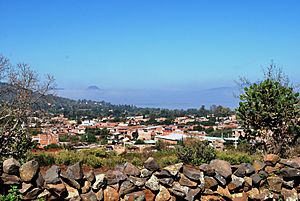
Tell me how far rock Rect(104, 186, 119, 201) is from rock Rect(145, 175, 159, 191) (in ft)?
1.99

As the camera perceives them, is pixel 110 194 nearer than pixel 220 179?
Yes

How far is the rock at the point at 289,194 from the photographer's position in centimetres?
782

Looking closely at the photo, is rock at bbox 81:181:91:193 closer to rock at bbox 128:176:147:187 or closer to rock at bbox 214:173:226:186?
rock at bbox 128:176:147:187

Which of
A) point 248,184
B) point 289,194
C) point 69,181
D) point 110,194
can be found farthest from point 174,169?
point 289,194

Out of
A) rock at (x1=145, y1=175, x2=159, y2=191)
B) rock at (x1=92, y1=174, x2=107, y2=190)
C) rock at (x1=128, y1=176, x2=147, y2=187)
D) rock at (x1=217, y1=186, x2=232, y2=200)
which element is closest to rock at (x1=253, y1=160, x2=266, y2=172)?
rock at (x1=217, y1=186, x2=232, y2=200)

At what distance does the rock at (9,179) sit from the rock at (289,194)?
5393mm

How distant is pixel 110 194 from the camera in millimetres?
6766

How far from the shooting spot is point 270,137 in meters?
10.4

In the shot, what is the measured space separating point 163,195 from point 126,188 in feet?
2.49

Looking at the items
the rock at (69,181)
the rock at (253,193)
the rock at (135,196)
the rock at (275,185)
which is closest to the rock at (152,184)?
the rock at (135,196)

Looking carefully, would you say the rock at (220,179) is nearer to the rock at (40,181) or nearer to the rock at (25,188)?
the rock at (40,181)

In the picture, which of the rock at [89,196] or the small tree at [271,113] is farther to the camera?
the small tree at [271,113]

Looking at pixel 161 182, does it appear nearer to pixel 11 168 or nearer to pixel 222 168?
pixel 222 168

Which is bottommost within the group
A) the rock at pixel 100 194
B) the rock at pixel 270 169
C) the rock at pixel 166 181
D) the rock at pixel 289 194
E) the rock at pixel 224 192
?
the rock at pixel 289 194
